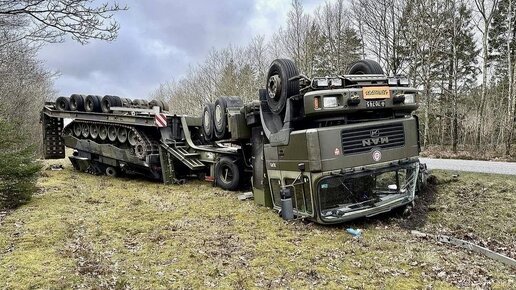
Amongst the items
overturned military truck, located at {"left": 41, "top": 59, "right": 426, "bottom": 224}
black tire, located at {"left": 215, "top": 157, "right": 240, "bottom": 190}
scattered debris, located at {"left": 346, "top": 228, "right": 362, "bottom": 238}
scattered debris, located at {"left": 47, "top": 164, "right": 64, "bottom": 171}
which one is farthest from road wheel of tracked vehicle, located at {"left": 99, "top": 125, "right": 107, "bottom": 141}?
scattered debris, located at {"left": 346, "top": 228, "right": 362, "bottom": 238}

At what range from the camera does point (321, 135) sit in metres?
5.97

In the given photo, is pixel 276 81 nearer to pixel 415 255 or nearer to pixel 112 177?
pixel 415 255

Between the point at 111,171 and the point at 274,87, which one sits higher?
the point at 274,87

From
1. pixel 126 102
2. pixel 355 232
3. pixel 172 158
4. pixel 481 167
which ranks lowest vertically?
pixel 481 167

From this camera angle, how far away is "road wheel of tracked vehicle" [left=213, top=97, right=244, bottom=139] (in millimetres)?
9469

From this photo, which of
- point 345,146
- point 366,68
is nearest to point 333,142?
point 345,146

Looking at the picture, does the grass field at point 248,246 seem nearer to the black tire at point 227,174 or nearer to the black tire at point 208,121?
the black tire at point 227,174

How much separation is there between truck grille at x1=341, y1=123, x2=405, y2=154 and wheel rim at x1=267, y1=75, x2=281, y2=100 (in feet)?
4.69

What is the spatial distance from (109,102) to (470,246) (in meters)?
10.3

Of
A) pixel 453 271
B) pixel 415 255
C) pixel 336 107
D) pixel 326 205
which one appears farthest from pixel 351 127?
pixel 453 271

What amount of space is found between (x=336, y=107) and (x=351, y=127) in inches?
14.1

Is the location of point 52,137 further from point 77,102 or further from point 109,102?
point 109,102

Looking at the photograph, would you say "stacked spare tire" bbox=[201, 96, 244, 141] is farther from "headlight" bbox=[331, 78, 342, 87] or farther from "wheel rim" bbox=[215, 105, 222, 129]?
"headlight" bbox=[331, 78, 342, 87]

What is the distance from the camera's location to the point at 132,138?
11836 mm
